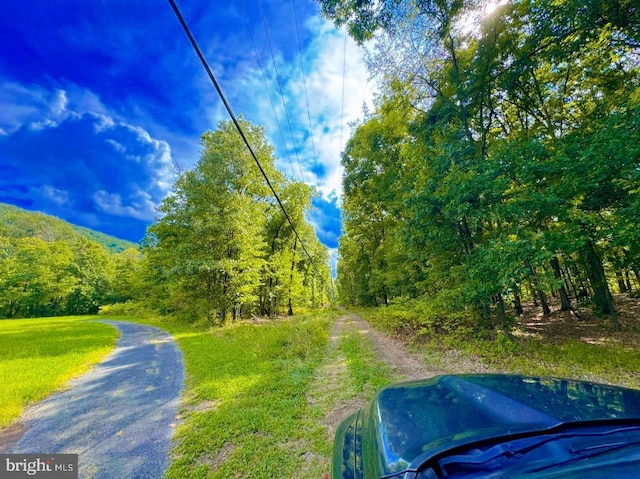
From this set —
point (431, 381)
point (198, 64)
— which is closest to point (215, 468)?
point (431, 381)

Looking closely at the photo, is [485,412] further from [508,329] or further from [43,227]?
[43,227]

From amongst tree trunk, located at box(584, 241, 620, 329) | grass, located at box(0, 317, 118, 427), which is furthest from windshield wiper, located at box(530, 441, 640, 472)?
tree trunk, located at box(584, 241, 620, 329)

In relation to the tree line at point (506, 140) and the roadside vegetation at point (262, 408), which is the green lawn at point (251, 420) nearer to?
the roadside vegetation at point (262, 408)

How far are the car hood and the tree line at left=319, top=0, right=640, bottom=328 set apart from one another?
4232mm

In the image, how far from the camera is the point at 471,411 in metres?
1.47

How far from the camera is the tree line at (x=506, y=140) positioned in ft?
16.7

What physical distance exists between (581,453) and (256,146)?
17.7 meters

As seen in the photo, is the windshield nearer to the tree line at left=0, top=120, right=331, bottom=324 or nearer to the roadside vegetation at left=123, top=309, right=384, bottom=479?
the roadside vegetation at left=123, top=309, right=384, bottom=479

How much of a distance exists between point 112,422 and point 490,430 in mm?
5381

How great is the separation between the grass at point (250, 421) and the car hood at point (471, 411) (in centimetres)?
188

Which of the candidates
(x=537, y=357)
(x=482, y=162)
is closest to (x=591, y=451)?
(x=537, y=357)

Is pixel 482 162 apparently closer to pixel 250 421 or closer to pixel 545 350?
pixel 545 350

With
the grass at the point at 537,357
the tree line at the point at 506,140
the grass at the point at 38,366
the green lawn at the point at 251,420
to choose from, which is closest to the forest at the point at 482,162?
the tree line at the point at 506,140

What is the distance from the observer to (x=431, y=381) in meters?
2.06
